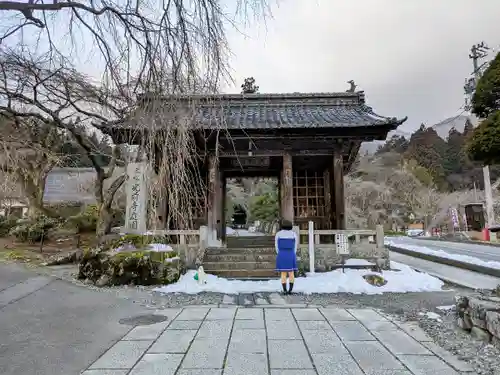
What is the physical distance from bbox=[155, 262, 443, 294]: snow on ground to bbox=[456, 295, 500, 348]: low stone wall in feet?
9.58

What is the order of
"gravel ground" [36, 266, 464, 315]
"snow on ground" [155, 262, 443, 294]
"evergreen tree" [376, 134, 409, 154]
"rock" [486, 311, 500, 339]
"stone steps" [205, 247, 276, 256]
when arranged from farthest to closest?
"evergreen tree" [376, 134, 409, 154], "stone steps" [205, 247, 276, 256], "snow on ground" [155, 262, 443, 294], "gravel ground" [36, 266, 464, 315], "rock" [486, 311, 500, 339]

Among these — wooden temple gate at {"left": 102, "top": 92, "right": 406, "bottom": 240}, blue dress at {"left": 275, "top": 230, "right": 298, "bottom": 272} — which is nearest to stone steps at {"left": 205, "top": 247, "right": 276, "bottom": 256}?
wooden temple gate at {"left": 102, "top": 92, "right": 406, "bottom": 240}

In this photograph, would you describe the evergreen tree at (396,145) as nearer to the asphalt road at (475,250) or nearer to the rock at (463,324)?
the asphalt road at (475,250)

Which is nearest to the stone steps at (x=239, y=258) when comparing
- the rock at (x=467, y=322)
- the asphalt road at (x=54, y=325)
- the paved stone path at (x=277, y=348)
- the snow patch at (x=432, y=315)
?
the asphalt road at (x=54, y=325)

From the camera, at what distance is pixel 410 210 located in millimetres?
38906

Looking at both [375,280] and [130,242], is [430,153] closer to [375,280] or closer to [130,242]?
[375,280]

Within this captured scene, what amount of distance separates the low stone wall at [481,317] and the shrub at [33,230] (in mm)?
14364

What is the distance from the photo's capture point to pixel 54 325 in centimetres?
446

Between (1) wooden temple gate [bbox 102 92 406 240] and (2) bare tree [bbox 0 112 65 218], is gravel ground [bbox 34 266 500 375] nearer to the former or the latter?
(1) wooden temple gate [bbox 102 92 406 240]

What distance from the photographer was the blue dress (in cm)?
684

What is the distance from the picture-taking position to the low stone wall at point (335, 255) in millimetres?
8898

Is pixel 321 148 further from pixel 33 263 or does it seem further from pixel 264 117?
pixel 33 263

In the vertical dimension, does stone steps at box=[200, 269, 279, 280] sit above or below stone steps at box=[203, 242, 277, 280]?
below

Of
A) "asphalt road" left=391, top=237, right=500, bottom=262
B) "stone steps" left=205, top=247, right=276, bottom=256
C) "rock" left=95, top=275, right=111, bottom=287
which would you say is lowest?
"rock" left=95, top=275, right=111, bottom=287
